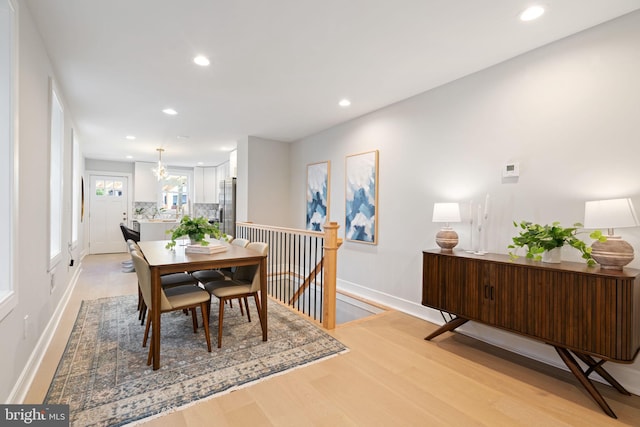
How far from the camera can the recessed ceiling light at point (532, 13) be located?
202 cm

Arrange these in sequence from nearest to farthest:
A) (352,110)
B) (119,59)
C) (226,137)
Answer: (119,59), (352,110), (226,137)

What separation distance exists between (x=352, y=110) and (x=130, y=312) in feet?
12.4

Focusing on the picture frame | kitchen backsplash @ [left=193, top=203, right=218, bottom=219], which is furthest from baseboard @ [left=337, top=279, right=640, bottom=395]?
kitchen backsplash @ [left=193, top=203, right=218, bottom=219]

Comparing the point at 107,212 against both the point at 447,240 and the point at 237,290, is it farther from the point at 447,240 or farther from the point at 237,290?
the point at 447,240

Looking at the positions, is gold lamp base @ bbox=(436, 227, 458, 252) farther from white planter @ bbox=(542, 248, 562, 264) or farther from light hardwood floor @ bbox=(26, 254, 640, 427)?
light hardwood floor @ bbox=(26, 254, 640, 427)

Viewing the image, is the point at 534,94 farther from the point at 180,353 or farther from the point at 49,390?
the point at 49,390

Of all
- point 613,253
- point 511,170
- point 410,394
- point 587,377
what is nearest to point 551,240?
point 613,253

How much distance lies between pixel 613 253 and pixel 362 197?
2780 millimetres

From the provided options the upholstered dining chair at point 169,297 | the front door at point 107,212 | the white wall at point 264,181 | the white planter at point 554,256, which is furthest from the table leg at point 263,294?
the front door at point 107,212

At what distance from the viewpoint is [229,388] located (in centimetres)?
202

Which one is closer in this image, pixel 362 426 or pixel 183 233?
pixel 362 426

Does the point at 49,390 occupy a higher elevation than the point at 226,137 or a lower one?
lower

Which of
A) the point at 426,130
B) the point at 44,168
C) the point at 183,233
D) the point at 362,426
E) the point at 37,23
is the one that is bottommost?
the point at 362,426

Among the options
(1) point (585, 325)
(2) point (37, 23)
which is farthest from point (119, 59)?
(1) point (585, 325)
